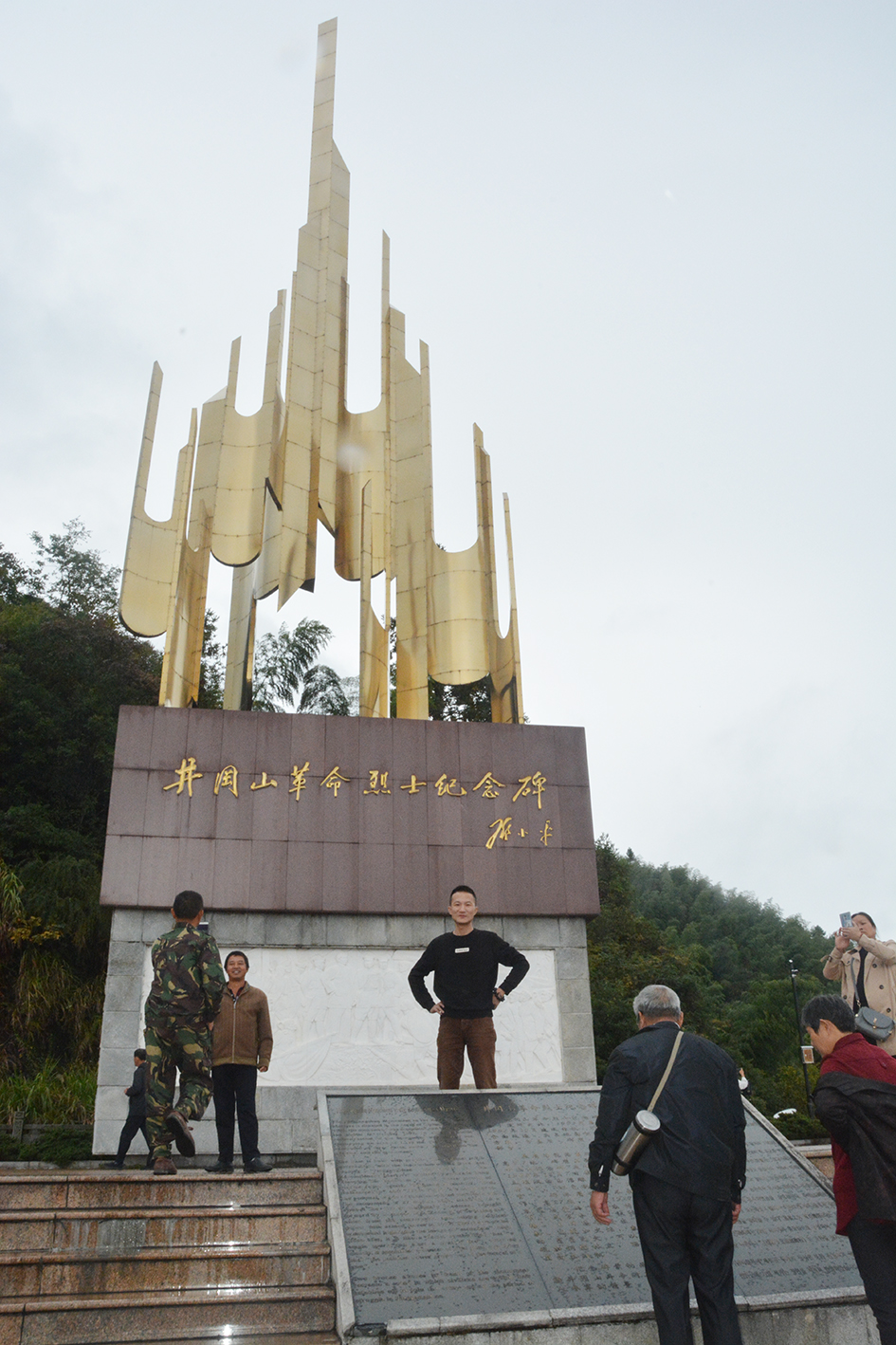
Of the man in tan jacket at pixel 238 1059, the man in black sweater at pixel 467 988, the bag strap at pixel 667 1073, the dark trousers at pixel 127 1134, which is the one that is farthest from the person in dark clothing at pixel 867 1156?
the dark trousers at pixel 127 1134

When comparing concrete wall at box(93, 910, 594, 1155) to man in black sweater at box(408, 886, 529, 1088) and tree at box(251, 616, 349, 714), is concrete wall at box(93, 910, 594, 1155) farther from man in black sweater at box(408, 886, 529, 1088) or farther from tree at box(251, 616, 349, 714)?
tree at box(251, 616, 349, 714)

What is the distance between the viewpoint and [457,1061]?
18.9 ft

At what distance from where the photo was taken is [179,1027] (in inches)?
190

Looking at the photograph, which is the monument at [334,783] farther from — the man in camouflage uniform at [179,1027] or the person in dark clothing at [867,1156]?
the person in dark clothing at [867,1156]

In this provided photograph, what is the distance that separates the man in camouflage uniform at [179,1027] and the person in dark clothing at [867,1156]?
2.79 meters

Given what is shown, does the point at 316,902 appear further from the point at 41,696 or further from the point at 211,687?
the point at 211,687

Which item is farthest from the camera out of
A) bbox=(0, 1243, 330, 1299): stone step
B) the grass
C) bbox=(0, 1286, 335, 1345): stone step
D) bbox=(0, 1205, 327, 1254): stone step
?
the grass

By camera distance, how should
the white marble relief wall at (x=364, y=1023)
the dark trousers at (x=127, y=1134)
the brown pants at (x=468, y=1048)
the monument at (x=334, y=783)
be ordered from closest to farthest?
the brown pants at (x=468, y=1048) → the dark trousers at (x=127, y=1134) → the white marble relief wall at (x=364, y=1023) → the monument at (x=334, y=783)

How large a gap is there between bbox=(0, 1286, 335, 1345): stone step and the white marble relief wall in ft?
14.2

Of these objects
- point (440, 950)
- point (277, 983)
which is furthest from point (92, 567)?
point (440, 950)

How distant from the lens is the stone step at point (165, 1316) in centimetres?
352

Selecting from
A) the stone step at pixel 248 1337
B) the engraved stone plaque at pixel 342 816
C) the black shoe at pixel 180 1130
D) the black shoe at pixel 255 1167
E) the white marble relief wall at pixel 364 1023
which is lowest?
the stone step at pixel 248 1337

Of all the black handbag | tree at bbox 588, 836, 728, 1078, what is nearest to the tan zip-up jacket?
the black handbag

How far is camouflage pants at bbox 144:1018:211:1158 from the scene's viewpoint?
477 cm
